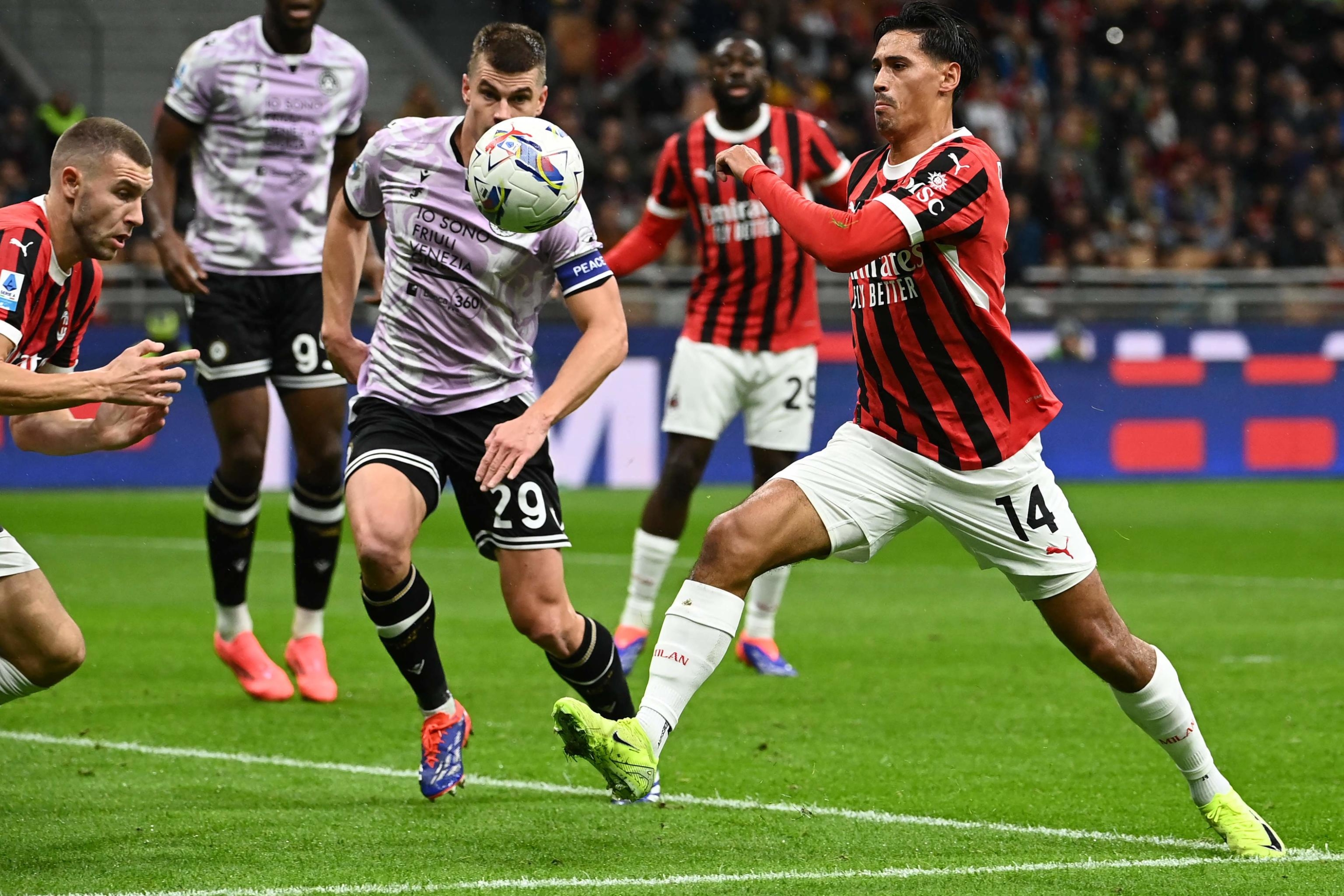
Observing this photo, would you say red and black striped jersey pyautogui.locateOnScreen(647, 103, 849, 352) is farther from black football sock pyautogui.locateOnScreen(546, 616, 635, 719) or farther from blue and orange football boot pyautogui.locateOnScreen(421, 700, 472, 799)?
blue and orange football boot pyautogui.locateOnScreen(421, 700, 472, 799)

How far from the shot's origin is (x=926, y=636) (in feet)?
31.2

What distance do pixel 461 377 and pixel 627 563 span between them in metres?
6.96

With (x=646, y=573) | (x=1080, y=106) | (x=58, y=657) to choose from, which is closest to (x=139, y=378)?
(x=58, y=657)

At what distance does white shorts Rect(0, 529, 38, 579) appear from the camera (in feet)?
16.5

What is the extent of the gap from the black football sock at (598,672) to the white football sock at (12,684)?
4.84 ft

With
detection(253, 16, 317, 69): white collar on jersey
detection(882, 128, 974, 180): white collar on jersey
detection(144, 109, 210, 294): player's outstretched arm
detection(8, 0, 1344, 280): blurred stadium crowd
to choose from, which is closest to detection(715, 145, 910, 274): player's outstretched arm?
detection(882, 128, 974, 180): white collar on jersey

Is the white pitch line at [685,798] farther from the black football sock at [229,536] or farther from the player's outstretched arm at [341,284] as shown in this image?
the player's outstretched arm at [341,284]

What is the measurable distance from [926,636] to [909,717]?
2289 mm

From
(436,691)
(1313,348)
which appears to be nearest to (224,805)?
(436,691)

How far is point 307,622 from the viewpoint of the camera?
7.78 metres

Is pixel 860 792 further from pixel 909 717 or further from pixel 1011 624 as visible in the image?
pixel 1011 624

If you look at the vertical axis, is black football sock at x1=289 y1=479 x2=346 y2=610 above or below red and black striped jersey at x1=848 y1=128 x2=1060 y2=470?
below

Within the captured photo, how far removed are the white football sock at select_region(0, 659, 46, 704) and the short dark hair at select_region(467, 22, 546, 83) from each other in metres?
2.17

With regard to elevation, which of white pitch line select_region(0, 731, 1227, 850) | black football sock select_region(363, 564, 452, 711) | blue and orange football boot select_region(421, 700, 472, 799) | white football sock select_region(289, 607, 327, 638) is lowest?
white football sock select_region(289, 607, 327, 638)
